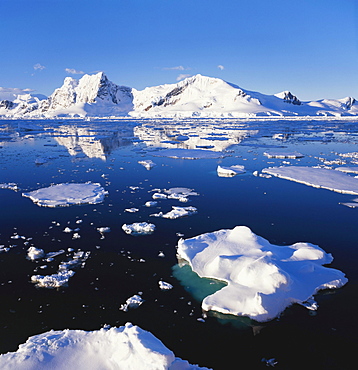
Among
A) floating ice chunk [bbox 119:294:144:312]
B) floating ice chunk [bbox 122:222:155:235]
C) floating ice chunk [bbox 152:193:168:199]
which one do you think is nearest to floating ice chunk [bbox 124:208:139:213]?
floating ice chunk [bbox 122:222:155:235]

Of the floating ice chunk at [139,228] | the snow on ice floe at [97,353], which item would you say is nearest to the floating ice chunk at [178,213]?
the floating ice chunk at [139,228]

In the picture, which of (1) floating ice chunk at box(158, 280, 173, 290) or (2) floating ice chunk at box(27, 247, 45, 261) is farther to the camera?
(2) floating ice chunk at box(27, 247, 45, 261)

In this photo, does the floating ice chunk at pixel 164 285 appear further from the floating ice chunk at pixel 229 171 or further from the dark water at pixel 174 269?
the floating ice chunk at pixel 229 171

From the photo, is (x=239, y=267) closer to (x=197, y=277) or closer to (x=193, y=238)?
(x=197, y=277)

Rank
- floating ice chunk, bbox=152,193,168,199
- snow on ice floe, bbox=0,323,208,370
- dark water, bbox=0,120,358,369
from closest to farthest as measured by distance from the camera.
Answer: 1. snow on ice floe, bbox=0,323,208,370
2. dark water, bbox=0,120,358,369
3. floating ice chunk, bbox=152,193,168,199

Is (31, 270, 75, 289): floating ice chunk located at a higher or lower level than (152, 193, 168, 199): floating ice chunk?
lower

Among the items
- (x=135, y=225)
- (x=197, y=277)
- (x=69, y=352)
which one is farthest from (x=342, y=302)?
(x=135, y=225)

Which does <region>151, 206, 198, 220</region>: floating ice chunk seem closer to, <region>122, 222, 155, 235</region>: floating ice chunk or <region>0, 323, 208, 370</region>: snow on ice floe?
<region>122, 222, 155, 235</region>: floating ice chunk

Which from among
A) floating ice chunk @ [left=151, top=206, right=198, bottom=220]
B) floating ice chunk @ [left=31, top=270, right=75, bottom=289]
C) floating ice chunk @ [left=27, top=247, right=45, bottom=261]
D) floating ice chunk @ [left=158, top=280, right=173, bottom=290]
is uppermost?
floating ice chunk @ [left=151, top=206, right=198, bottom=220]

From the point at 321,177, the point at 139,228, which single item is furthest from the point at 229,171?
the point at 139,228
